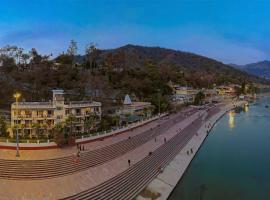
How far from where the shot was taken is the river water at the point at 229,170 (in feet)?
86.1

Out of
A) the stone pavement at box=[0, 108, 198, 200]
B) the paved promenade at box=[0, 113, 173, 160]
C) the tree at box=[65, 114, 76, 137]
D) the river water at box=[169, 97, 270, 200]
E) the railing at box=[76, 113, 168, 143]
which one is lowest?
the river water at box=[169, 97, 270, 200]

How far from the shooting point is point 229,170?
109ft

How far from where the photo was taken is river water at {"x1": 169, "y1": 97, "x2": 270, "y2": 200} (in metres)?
26.2

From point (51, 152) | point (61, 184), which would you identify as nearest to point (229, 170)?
point (51, 152)

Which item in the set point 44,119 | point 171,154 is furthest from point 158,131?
point 44,119

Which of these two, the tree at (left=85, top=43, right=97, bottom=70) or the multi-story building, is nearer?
the multi-story building

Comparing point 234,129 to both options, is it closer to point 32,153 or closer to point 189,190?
point 189,190

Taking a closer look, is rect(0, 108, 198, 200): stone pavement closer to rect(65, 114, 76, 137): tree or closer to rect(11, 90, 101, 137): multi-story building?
rect(65, 114, 76, 137): tree

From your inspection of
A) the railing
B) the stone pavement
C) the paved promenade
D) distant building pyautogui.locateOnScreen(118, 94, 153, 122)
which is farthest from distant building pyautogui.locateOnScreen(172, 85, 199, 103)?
the stone pavement

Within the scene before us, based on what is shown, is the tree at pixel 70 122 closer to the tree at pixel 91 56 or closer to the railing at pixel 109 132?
the railing at pixel 109 132

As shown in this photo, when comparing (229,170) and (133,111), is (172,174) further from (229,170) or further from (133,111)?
(133,111)

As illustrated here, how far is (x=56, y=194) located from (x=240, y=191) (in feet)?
51.8

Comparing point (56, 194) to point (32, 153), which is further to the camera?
point (32, 153)

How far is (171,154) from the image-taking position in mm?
35344
